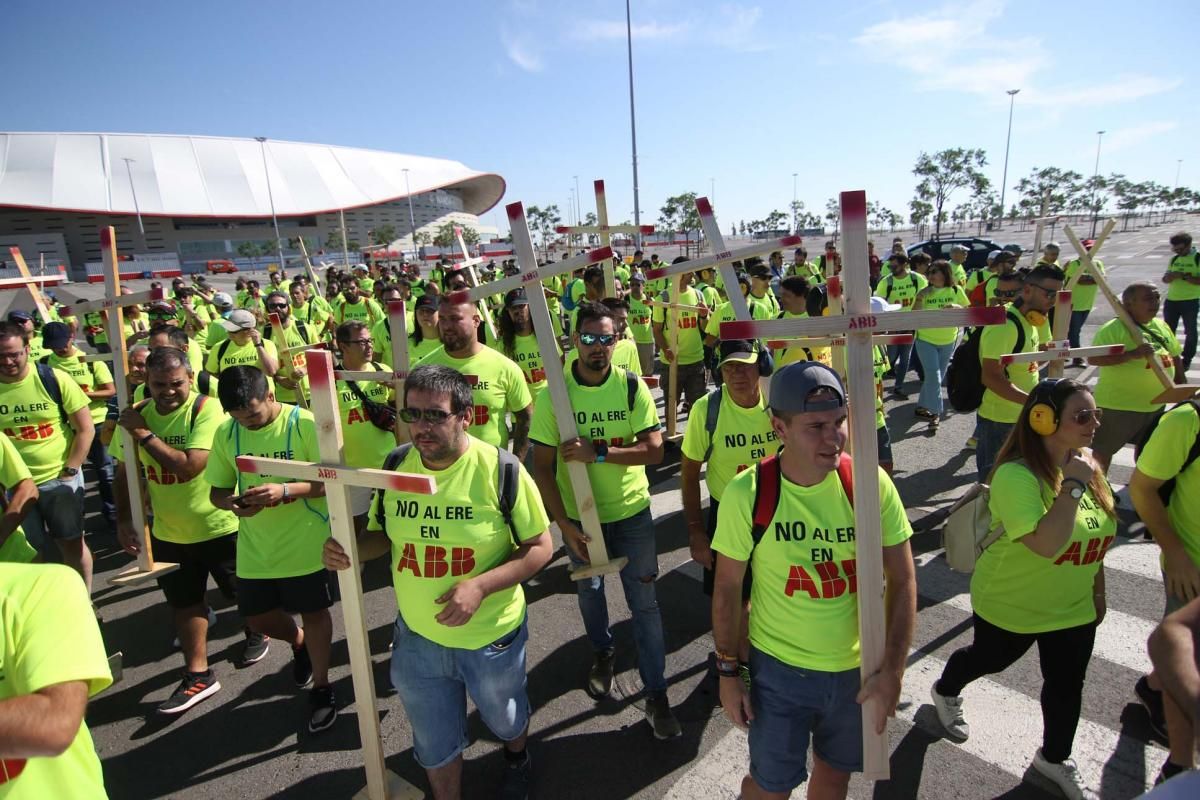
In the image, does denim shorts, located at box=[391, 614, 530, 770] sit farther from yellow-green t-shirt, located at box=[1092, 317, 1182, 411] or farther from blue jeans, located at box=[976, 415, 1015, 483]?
yellow-green t-shirt, located at box=[1092, 317, 1182, 411]

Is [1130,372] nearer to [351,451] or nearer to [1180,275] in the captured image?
[351,451]

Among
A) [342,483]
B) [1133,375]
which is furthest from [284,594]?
[1133,375]

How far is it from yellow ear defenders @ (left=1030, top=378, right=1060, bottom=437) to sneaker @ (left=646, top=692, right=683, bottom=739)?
219 centimetres

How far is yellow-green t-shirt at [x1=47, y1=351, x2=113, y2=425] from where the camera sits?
6.68 metres

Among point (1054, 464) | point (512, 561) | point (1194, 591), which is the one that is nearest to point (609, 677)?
point (512, 561)

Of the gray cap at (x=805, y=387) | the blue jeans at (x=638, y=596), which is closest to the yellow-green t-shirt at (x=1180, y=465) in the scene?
the gray cap at (x=805, y=387)

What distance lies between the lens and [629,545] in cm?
350

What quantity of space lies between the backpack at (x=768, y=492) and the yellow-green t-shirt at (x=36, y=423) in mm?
→ 5108

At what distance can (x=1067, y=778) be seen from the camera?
2.81m

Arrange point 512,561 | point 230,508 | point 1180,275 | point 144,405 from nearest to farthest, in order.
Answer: point 512,561, point 230,508, point 144,405, point 1180,275

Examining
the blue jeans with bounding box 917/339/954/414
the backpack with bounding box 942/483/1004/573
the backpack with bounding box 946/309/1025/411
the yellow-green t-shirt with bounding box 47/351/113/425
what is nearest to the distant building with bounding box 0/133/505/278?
the yellow-green t-shirt with bounding box 47/351/113/425

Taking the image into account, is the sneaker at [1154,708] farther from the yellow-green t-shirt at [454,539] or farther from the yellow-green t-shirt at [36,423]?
the yellow-green t-shirt at [36,423]

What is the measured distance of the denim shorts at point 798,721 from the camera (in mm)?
2225

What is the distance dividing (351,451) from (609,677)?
8.52ft
